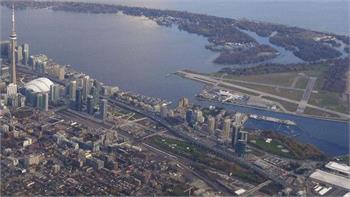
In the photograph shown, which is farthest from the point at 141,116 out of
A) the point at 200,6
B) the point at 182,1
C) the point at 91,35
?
the point at 182,1

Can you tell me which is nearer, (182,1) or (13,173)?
(13,173)

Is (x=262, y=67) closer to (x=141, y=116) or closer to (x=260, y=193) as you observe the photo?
(x=141, y=116)

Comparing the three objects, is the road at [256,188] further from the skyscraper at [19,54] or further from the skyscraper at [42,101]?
the skyscraper at [19,54]

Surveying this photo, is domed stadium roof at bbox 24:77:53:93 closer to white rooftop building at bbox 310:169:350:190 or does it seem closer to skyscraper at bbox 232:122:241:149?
skyscraper at bbox 232:122:241:149

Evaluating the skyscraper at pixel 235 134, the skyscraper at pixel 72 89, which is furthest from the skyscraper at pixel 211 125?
the skyscraper at pixel 72 89

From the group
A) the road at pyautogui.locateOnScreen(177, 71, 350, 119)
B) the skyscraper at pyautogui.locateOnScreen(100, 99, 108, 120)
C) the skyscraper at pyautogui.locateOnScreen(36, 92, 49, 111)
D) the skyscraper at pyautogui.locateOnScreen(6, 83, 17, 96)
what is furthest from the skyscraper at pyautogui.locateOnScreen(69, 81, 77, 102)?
the road at pyautogui.locateOnScreen(177, 71, 350, 119)
